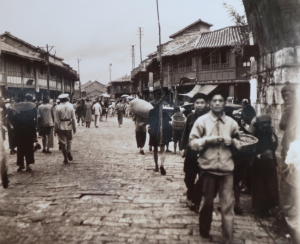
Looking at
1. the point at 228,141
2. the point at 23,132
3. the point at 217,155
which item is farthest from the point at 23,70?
the point at 228,141

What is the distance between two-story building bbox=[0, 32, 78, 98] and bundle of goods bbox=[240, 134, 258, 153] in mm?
14068

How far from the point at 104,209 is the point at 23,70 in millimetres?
22320

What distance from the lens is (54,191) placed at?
6.02 metres

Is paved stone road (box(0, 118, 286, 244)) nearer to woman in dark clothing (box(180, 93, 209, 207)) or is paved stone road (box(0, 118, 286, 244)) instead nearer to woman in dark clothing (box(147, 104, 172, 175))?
woman in dark clothing (box(180, 93, 209, 207))

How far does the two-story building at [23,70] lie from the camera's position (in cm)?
1988

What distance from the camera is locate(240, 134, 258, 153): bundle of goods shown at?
13.5ft

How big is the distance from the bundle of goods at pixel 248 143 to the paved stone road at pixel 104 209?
1059 millimetres

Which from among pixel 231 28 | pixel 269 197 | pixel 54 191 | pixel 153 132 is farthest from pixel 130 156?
pixel 231 28

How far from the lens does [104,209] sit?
5.00m

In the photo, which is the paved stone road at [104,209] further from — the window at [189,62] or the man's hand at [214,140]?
the window at [189,62]

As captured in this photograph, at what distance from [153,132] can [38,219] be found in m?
3.49

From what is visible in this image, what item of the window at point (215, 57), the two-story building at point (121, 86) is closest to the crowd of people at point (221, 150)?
the window at point (215, 57)

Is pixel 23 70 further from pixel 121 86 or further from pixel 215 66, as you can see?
pixel 121 86

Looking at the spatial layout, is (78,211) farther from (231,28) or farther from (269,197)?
(231,28)
